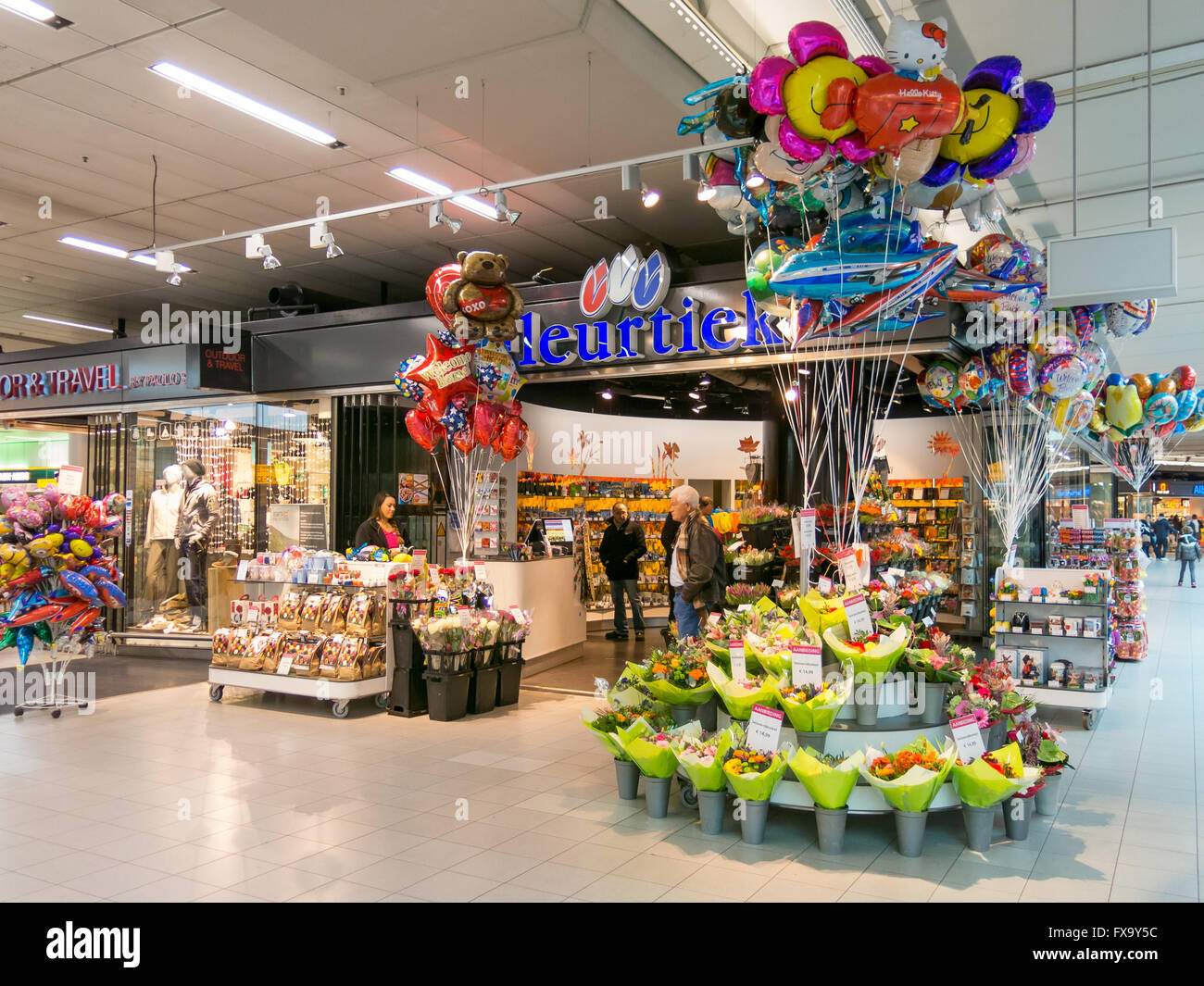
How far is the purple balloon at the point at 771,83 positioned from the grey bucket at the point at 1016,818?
323 centimetres

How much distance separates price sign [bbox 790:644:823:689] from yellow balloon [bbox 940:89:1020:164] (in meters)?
2.32

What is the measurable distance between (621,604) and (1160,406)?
6.38 meters

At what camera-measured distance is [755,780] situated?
156 inches

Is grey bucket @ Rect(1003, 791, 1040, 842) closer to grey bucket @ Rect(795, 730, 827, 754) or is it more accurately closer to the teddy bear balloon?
grey bucket @ Rect(795, 730, 827, 754)

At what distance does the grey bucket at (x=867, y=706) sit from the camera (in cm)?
428

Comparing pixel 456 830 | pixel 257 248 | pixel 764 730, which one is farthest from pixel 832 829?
pixel 257 248

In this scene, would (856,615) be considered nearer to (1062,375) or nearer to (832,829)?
(832,829)

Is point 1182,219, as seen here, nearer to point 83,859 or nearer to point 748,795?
point 748,795

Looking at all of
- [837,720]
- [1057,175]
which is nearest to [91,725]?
[837,720]

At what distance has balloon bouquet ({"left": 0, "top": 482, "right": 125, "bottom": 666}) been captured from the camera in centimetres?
672

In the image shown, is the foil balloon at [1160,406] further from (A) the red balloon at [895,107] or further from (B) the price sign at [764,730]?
(B) the price sign at [764,730]

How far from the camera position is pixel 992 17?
5.00 metres

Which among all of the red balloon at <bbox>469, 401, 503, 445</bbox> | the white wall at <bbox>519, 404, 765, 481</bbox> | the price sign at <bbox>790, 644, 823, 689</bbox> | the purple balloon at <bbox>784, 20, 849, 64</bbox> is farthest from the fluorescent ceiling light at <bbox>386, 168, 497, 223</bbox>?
the price sign at <bbox>790, 644, 823, 689</bbox>
